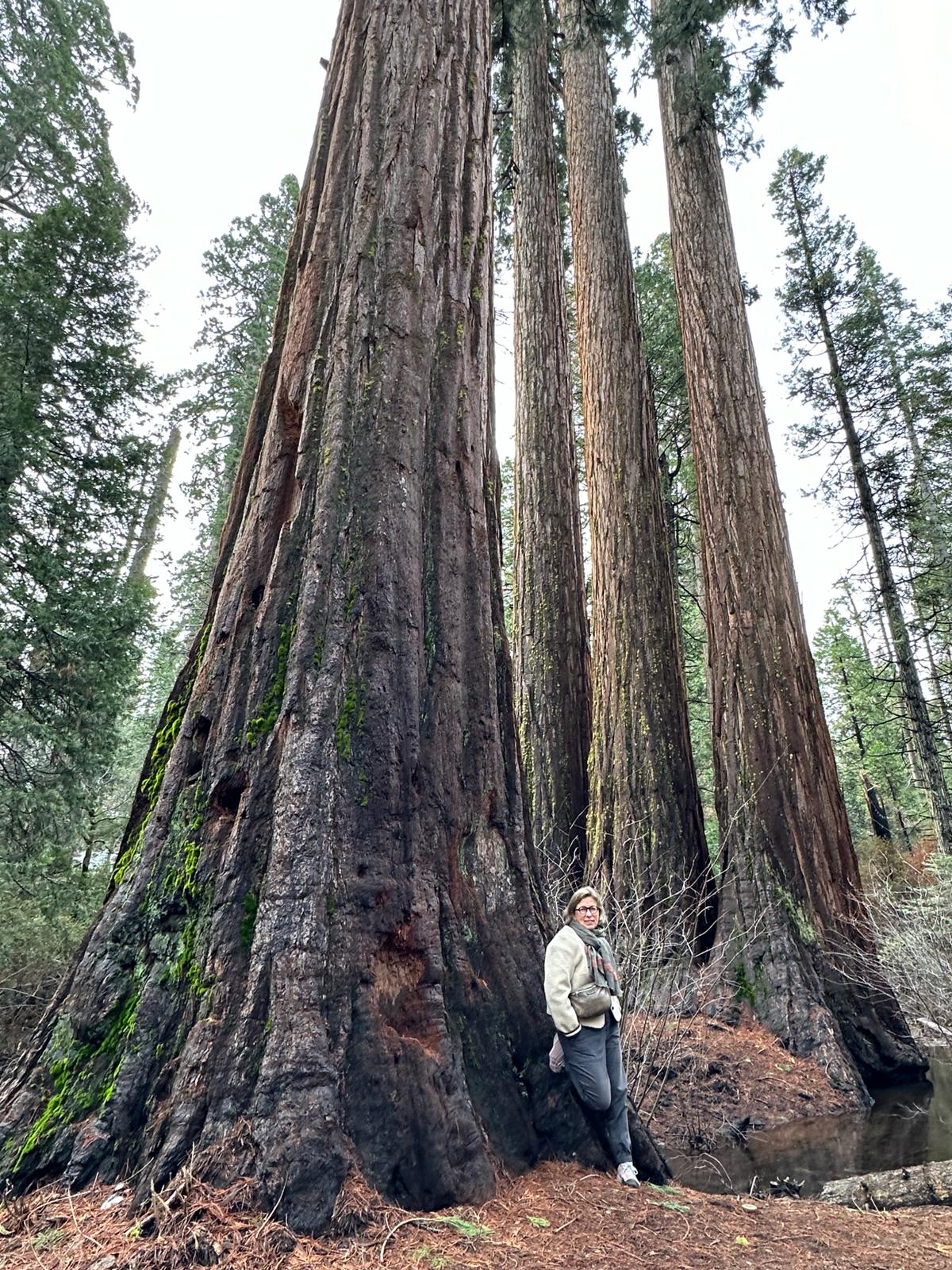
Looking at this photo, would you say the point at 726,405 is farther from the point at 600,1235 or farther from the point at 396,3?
the point at 600,1235

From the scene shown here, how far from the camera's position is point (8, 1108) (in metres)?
2.27

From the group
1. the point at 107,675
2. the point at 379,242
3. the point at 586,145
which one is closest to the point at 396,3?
the point at 379,242

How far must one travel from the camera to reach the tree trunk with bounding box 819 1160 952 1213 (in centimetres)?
329

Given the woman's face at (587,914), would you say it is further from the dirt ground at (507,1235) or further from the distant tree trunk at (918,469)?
the distant tree trunk at (918,469)

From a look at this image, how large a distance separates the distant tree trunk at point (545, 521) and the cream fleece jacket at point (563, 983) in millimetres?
3526

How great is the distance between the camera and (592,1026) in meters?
3.30

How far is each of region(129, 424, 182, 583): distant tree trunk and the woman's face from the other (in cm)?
1609

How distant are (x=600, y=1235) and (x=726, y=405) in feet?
24.8

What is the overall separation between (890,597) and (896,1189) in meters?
13.9

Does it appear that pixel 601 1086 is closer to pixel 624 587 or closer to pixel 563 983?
pixel 563 983

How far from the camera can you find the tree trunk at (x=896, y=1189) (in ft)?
10.8

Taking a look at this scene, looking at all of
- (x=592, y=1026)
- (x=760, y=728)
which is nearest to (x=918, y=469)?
(x=760, y=728)

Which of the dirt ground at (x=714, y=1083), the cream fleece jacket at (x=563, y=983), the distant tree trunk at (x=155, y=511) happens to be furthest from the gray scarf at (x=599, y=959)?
the distant tree trunk at (x=155, y=511)

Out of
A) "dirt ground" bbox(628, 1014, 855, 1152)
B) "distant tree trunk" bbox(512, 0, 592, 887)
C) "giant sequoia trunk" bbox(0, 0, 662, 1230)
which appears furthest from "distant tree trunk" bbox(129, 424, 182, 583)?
"dirt ground" bbox(628, 1014, 855, 1152)
